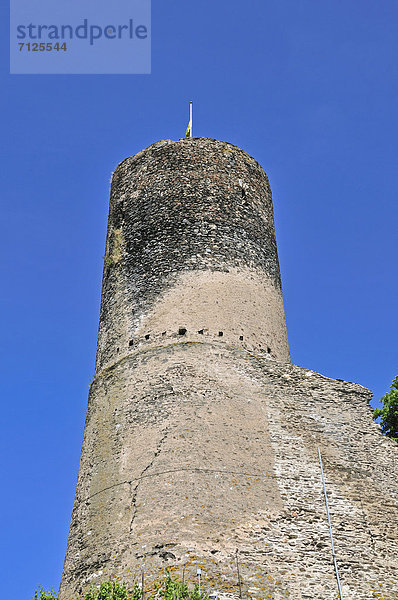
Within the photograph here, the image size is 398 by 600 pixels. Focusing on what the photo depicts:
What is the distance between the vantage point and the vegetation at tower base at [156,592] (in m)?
8.66

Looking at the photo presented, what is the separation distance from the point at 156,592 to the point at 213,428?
276 cm

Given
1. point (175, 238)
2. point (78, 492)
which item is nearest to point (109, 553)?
point (78, 492)

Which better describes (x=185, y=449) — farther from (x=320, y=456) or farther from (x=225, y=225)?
(x=225, y=225)

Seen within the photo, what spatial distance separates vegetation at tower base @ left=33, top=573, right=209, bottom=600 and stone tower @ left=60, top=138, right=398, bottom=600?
24 cm

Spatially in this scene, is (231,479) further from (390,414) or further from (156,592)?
(390,414)

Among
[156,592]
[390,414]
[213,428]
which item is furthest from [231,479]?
[390,414]

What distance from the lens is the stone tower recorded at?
998 cm

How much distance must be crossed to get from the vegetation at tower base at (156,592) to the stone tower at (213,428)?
240mm

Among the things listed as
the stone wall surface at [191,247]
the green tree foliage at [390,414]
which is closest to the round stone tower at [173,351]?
the stone wall surface at [191,247]

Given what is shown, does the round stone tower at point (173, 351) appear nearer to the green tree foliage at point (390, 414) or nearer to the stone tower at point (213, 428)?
the stone tower at point (213, 428)

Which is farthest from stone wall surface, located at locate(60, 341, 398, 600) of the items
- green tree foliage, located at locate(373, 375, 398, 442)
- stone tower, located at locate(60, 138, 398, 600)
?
green tree foliage, located at locate(373, 375, 398, 442)

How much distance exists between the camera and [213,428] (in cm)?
1111

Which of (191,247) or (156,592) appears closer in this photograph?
(156,592)

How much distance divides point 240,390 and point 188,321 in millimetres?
1683
